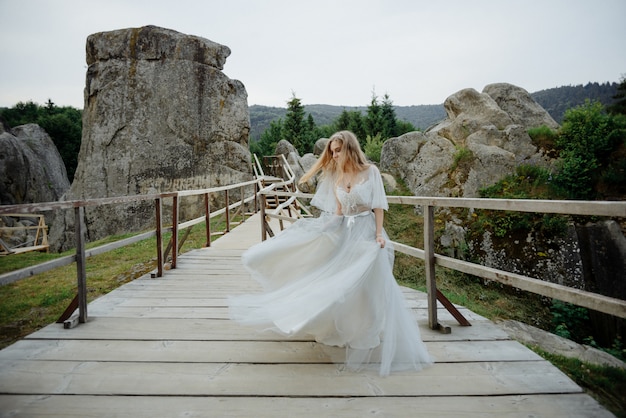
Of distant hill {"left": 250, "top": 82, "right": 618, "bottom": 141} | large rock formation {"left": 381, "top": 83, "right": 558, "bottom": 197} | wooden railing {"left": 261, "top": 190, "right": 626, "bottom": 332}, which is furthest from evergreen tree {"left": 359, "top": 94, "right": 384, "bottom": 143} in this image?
wooden railing {"left": 261, "top": 190, "right": 626, "bottom": 332}

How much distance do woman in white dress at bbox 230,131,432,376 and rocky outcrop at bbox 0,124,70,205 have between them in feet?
74.6

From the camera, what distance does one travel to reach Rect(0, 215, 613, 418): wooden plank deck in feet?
6.12

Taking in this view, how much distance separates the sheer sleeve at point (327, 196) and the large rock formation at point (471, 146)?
7.36m

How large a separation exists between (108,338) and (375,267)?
84.3 inches

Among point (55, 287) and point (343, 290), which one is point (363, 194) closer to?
point (343, 290)

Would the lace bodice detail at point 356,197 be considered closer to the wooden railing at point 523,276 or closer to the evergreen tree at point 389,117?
the wooden railing at point 523,276

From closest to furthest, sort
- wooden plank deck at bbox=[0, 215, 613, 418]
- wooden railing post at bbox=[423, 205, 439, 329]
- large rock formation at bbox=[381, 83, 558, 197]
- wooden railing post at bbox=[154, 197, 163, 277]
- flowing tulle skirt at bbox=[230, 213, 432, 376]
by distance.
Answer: wooden plank deck at bbox=[0, 215, 613, 418] → flowing tulle skirt at bbox=[230, 213, 432, 376] → wooden railing post at bbox=[423, 205, 439, 329] → wooden railing post at bbox=[154, 197, 163, 277] → large rock formation at bbox=[381, 83, 558, 197]

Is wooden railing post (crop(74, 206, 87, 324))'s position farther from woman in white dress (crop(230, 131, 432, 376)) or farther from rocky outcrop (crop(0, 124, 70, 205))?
rocky outcrop (crop(0, 124, 70, 205))

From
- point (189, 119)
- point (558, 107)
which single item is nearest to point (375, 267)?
point (189, 119)

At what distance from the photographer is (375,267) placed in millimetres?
2355

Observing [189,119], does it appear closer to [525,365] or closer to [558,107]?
[525,365]

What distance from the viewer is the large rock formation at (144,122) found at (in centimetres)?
1220

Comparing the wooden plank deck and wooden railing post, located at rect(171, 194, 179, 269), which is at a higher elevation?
wooden railing post, located at rect(171, 194, 179, 269)

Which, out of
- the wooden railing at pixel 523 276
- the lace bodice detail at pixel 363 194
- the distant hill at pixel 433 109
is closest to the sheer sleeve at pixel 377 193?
the lace bodice detail at pixel 363 194
